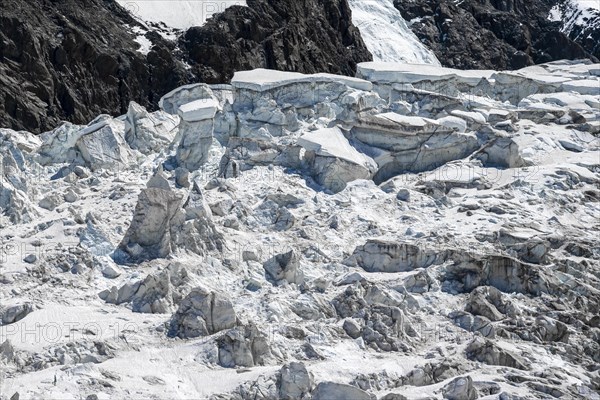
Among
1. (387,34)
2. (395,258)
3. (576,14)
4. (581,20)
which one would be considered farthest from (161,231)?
(576,14)

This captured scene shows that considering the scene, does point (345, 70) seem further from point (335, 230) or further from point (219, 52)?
point (335, 230)

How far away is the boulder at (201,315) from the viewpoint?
157 ft

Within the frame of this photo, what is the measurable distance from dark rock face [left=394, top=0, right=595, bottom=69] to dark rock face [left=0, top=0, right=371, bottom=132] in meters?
7.01

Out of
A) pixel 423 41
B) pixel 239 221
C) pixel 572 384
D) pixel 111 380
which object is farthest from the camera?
pixel 423 41

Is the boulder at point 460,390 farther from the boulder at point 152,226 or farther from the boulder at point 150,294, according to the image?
the boulder at point 152,226

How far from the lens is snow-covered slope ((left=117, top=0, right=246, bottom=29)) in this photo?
240ft

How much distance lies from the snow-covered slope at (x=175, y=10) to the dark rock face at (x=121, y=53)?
0.70 m

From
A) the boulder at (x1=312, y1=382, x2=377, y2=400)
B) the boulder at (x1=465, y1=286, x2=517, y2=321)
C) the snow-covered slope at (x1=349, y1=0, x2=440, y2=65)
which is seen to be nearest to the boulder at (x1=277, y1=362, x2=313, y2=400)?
the boulder at (x1=312, y1=382, x2=377, y2=400)

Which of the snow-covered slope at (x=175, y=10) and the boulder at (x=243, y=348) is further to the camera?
the snow-covered slope at (x=175, y=10)

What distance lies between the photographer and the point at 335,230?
56656 millimetres

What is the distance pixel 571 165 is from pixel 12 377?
94.5 feet

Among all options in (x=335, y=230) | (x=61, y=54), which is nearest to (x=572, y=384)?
(x=335, y=230)

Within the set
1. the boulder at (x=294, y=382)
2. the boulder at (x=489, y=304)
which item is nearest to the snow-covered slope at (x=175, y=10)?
the boulder at (x=489, y=304)

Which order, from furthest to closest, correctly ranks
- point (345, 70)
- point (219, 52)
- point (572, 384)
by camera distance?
point (345, 70)
point (219, 52)
point (572, 384)
